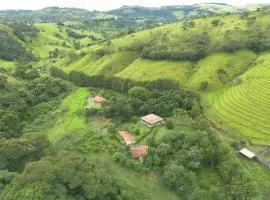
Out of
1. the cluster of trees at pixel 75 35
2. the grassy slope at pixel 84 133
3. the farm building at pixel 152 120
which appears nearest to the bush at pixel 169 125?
the farm building at pixel 152 120

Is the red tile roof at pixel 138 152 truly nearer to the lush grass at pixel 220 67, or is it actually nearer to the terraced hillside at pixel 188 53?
the terraced hillside at pixel 188 53

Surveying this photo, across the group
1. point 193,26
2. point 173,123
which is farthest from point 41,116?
point 193,26

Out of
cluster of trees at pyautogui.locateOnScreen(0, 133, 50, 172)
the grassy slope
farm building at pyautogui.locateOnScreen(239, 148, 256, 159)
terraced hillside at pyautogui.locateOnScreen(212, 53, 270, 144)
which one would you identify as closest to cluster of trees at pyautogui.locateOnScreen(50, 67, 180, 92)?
the grassy slope

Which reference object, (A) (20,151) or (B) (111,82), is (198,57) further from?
(A) (20,151)

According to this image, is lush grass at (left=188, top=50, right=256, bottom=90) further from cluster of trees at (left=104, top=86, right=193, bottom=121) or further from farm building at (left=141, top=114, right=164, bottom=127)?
farm building at (left=141, top=114, right=164, bottom=127)

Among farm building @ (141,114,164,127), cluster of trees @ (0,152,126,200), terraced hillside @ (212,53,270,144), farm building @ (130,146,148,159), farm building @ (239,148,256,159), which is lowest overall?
farm building @ (141,114,164,127)

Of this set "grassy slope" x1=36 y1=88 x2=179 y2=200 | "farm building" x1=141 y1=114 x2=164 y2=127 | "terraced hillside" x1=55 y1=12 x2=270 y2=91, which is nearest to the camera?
"grassy slope" x1=36 y1=88 x2=179 y2=200

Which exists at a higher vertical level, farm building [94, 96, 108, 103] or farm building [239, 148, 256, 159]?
farm building [239, 148, 256, 159]
